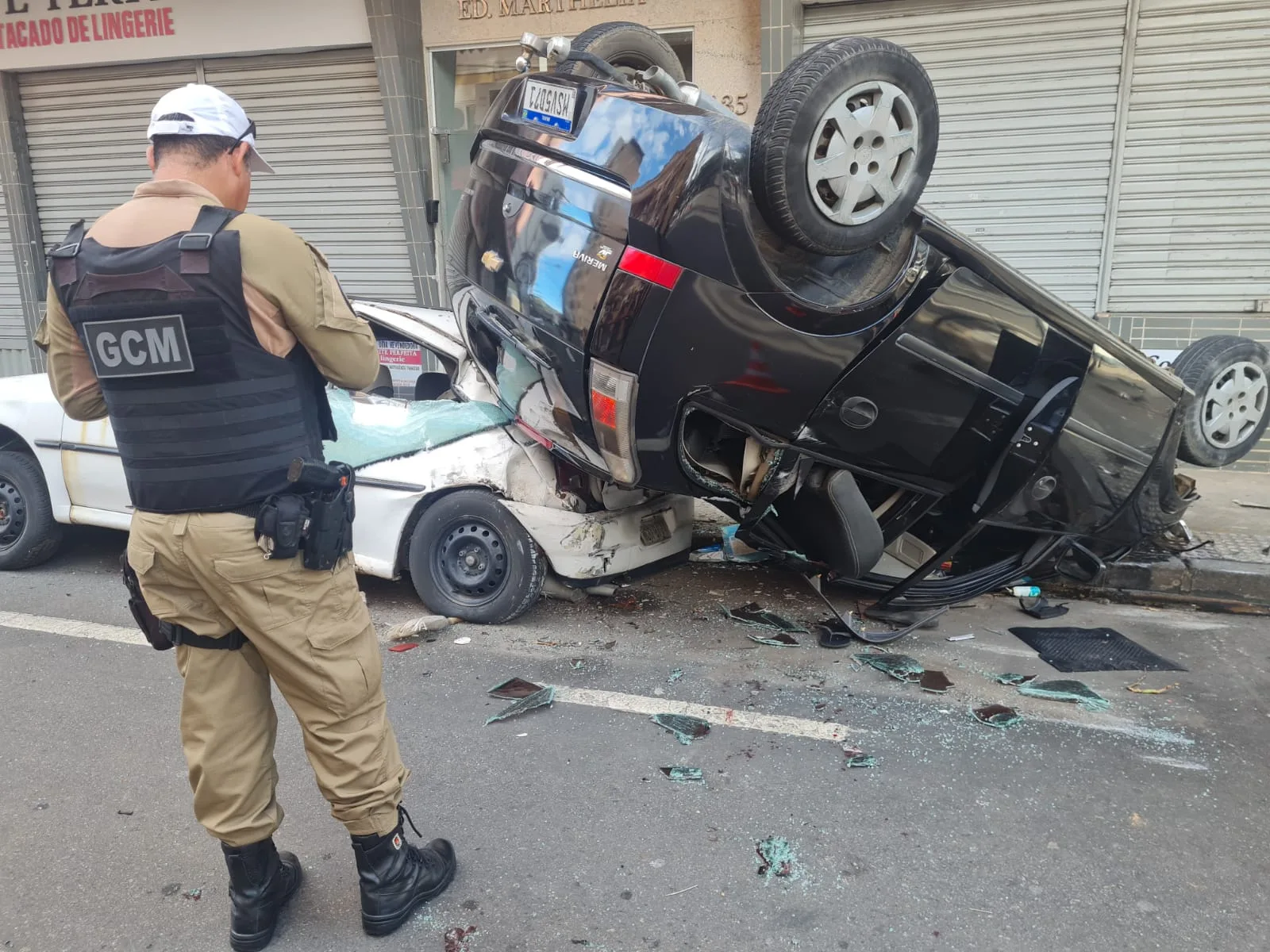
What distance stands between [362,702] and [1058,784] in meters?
2.31

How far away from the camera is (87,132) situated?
10523 mm

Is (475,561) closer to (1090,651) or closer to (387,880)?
(387,880)

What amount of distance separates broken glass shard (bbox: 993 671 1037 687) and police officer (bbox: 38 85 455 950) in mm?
2595

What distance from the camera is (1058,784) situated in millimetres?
3064

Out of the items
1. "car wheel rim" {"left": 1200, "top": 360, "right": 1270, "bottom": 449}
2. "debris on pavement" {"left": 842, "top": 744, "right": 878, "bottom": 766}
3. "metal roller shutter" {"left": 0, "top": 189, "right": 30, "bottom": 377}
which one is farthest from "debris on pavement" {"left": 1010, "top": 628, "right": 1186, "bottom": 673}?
"metal roller shutter" {"left": 0, "top": 189, "right": 30, "bottom": 377}

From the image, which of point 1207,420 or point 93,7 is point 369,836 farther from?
point 93,7

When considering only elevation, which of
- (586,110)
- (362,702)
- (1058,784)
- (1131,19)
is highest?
(1131,19)

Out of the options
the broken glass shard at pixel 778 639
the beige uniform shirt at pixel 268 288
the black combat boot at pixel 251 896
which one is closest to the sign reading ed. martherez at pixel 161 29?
the broken glass shard at pixel 778 639

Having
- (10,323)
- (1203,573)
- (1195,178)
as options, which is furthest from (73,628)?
Result: (10,323)

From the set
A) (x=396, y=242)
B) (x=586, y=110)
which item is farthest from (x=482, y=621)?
(x=396, y=242)

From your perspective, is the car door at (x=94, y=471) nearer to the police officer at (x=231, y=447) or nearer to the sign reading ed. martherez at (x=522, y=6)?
the police officer at (x=231, y=447)

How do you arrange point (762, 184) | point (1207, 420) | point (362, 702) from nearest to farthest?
point (362, 702) < point (762, 184) < point (1207, 420)

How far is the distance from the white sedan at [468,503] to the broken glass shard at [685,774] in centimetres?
142

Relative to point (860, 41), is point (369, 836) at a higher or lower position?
lower
